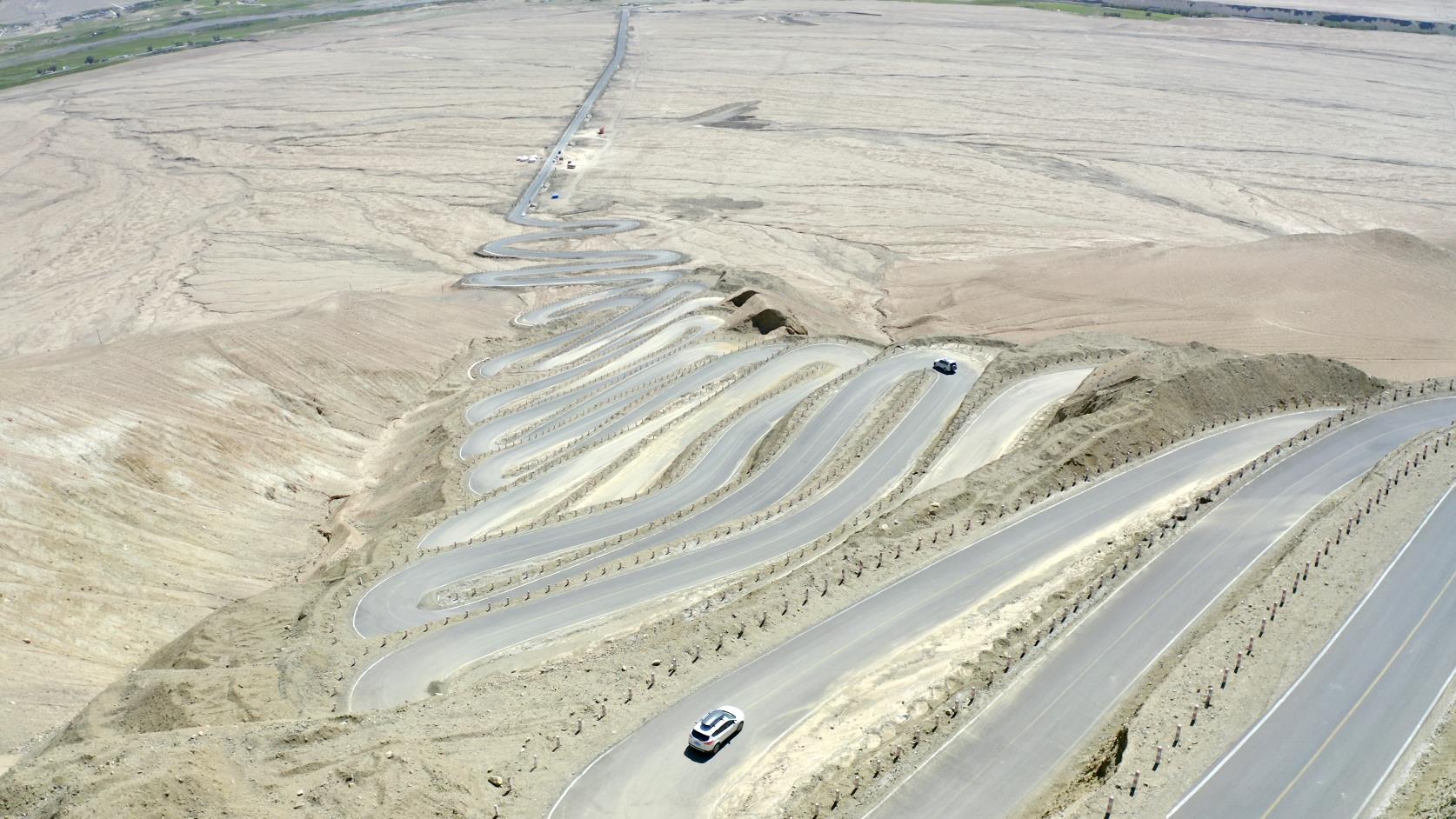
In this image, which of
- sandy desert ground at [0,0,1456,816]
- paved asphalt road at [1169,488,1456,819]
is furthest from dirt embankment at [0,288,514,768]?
→ paved asphalt road at [1169,488,1456,819]

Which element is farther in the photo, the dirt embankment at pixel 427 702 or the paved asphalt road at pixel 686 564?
the paved asphalt road at pixel 686 564

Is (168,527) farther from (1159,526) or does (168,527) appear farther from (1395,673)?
(1395,673)

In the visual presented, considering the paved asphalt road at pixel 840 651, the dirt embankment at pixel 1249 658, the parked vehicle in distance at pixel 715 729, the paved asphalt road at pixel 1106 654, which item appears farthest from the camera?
the parked vehicle in distance at pixel 715 729

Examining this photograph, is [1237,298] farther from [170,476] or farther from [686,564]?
[170,476]

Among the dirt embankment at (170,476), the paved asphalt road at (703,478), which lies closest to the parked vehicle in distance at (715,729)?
the paved asphalt road at (703,478)

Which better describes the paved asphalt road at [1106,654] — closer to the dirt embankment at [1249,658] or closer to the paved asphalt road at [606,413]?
the dirt embankment at [1249,658]

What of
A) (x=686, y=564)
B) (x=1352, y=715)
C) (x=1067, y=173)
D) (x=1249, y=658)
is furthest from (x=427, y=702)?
(x=1067, y=173)
